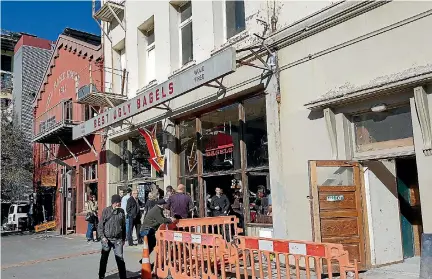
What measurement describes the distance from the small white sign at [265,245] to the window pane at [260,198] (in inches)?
176

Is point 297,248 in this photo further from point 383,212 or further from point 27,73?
point 27,73

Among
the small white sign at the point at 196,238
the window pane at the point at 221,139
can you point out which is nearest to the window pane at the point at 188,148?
the window pane at the point at 221,139

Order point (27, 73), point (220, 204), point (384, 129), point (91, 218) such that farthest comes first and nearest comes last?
1. point (27, 73)
2. point (91, 218)
3. point (220, 204)
4. point (384, 129)

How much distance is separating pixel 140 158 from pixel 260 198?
696 centimetres

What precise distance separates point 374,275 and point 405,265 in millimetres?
1038

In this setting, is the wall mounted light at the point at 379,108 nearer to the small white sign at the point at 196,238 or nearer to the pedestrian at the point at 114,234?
the small white sign at the point at 196,238

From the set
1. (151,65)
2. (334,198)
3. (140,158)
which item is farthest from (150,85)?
(334,198)

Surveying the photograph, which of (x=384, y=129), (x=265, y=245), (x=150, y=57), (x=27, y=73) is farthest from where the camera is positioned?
(x=27, y=73)

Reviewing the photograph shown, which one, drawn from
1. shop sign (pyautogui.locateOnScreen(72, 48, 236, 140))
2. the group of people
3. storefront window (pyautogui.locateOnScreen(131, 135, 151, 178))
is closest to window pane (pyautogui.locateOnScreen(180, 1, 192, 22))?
shop sign (pyautogui.locateOnScreen(72, 48, 236, 140))

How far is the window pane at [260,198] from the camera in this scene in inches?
412

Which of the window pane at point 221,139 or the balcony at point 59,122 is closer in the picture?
the window pane at point 221,139

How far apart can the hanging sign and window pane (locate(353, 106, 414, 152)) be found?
7166 mm

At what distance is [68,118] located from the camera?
2123cm

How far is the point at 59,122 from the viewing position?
20.2 m
